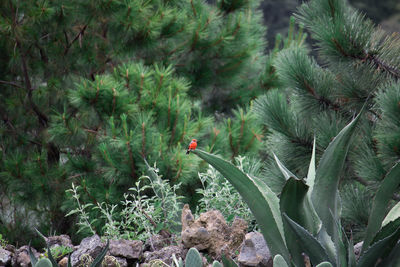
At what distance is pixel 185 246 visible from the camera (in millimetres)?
1261

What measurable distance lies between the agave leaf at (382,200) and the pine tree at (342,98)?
1.97 feet

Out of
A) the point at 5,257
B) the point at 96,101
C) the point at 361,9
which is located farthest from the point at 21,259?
the point at 361,9

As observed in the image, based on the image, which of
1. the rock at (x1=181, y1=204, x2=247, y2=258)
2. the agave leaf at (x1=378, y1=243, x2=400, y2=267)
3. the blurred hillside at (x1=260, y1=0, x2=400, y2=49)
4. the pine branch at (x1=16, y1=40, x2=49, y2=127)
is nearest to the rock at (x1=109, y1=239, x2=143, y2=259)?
the rock at (x1=181, y1=204, x2=247, y2=258)

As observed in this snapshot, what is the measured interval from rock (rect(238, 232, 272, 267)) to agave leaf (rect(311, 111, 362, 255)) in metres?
0.16

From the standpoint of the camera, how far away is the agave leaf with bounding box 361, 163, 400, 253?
38.3 inches

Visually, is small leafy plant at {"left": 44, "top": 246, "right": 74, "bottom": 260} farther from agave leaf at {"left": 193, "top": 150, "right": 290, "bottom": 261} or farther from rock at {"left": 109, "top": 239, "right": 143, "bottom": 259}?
agave leaf at {"left": 193, "top": 150, "right": 290, "bottom": 261}

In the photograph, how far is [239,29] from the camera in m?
3.19

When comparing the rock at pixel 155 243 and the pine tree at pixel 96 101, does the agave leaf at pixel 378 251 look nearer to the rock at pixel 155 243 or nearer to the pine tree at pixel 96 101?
the rock at pixel 155 243

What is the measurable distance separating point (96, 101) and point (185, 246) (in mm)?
1273

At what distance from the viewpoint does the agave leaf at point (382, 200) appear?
3.19ft

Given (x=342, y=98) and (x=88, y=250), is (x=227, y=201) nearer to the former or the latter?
(x=88, y=250)

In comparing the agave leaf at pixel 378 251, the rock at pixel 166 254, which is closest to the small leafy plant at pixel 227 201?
the rock at pixel 166 254

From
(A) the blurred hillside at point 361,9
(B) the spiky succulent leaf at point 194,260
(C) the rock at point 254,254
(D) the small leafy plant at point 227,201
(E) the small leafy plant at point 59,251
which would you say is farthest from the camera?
(A) the blurred hillside at point 361,9

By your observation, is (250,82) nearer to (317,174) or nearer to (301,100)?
(301,100)
